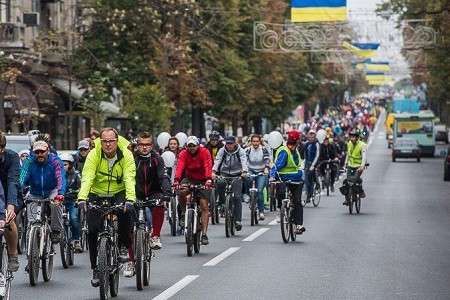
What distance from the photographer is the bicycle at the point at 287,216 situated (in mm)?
23562

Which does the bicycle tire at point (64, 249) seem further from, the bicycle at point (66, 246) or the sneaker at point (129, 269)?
the sneaker at point (129, 269)

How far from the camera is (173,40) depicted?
5425cm

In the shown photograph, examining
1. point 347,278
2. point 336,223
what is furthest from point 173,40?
Answer: point 347,278

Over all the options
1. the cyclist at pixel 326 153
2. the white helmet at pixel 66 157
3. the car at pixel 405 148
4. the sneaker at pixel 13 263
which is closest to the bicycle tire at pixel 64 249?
the white helmet at pixel 66 157

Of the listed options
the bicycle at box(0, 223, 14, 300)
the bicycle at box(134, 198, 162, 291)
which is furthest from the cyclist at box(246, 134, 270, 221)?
the bicycle at box(0, 223, 14, 300)

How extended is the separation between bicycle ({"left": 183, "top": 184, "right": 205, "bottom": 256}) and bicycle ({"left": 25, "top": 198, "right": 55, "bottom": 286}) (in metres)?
3.10

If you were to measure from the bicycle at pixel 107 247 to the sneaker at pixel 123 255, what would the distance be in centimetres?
10

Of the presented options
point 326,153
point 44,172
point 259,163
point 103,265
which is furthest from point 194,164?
point 326,153

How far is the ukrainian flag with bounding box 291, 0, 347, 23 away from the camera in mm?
44188

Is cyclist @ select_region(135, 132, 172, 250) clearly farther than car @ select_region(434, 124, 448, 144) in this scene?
No

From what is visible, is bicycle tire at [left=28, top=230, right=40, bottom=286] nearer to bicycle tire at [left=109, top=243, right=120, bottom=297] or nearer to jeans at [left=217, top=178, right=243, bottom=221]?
bicycle tire at [left=109, top=243, right=120, bottom=297]

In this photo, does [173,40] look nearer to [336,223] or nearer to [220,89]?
[220,89]

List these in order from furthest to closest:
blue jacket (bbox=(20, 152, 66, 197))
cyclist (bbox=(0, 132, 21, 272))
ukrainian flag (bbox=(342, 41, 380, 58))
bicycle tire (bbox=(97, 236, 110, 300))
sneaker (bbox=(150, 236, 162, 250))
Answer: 1. ukrainian flag (bbox=(342, 41, 380, 58))
2. sneaker (bbox=(150, 236, 162, 250))
3. blue jacket (bbox=(20, 152, 66, 197))
4. bicycle tire (bbox=(97, 236, 110, 300))
5. cyclist (bbox=(0, 132, 21, 272))

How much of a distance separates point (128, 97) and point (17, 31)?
631 centimetres
